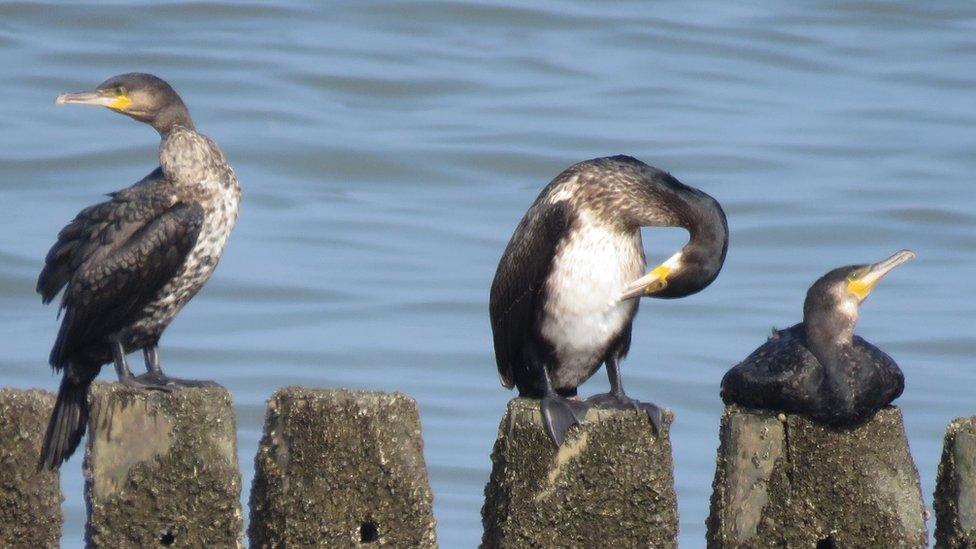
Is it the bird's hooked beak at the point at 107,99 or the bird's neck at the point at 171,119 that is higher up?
the bird's hooked beak at the point at 107,99

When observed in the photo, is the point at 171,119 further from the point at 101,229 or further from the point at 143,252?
the point at 143,252

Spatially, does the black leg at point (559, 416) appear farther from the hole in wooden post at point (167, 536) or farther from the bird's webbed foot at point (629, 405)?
the hole in wooden post at point (167, 536)

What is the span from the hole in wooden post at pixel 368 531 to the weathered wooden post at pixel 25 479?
1.07m

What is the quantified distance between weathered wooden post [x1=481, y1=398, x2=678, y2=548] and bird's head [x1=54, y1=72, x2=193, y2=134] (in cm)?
242

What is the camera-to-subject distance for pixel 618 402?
5.58 m

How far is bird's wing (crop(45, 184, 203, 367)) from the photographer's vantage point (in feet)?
20.2

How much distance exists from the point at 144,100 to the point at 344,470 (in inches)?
96.8

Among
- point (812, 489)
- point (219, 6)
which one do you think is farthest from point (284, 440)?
point (219, 6)

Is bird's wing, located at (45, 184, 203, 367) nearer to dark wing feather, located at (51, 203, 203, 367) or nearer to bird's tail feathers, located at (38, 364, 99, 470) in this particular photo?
dark wing feather, located at (51, 203, 203, 367)

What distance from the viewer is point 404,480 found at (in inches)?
186

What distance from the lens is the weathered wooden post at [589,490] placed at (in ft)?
15.8

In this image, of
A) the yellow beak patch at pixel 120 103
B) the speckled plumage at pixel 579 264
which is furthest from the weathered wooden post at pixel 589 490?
the yellow beak patch at pixel 120 103

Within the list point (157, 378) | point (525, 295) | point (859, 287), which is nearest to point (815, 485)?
point (859, 287)

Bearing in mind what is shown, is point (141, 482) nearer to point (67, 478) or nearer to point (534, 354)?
point (534, 354)
